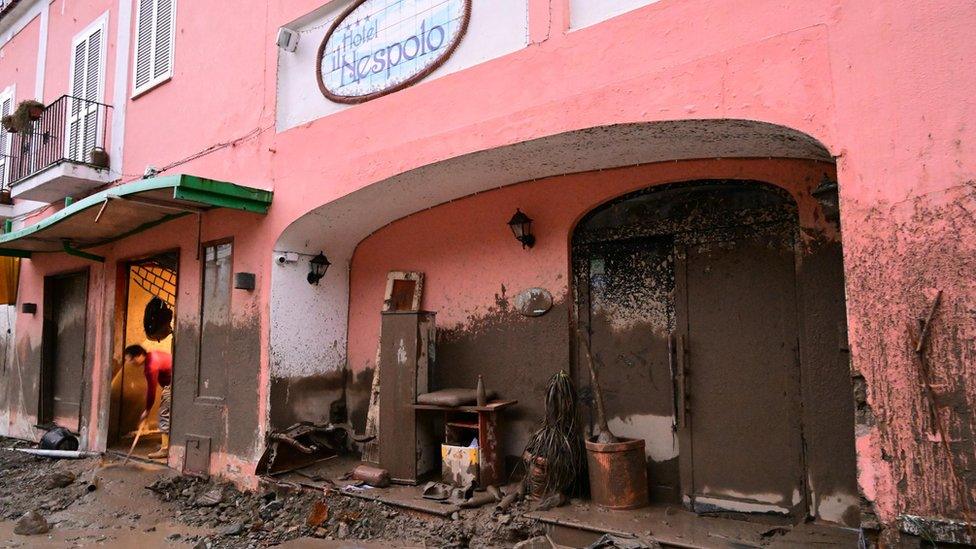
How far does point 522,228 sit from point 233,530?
3805 mm

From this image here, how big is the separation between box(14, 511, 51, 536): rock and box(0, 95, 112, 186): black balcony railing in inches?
213

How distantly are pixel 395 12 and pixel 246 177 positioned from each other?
2.75 m

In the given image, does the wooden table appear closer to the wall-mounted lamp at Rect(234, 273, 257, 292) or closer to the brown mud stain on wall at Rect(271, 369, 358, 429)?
the brown mud stain on wall at Rect(271, 369, 358, 429)

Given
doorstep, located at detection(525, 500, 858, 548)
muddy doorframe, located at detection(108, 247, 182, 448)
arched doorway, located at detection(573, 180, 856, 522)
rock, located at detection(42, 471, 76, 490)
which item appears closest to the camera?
doorstep, located at detection(525, 500, 858, 548)

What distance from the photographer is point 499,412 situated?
6.12 metres

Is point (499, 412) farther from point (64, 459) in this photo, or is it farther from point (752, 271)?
point (64, 459)

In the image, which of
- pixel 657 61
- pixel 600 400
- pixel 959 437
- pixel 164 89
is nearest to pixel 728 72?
pixel 657 61

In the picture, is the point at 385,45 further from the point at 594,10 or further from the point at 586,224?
the point at 586,224

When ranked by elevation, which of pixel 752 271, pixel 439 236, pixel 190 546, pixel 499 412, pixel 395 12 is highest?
pixel 395 12

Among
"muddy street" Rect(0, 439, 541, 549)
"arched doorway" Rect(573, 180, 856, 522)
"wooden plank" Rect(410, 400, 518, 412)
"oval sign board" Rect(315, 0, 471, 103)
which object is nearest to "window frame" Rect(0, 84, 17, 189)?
"muddy street" Rect(0, 439, 541, 549)

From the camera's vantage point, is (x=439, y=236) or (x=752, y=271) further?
(x=439, y=236)

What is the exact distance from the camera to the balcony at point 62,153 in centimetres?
957

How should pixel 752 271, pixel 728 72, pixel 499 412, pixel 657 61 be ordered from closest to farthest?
pixel 728 72 → pixel 657 61 → pixel 752 271 → pixel 499 412

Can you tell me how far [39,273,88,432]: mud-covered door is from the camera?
10461mm
